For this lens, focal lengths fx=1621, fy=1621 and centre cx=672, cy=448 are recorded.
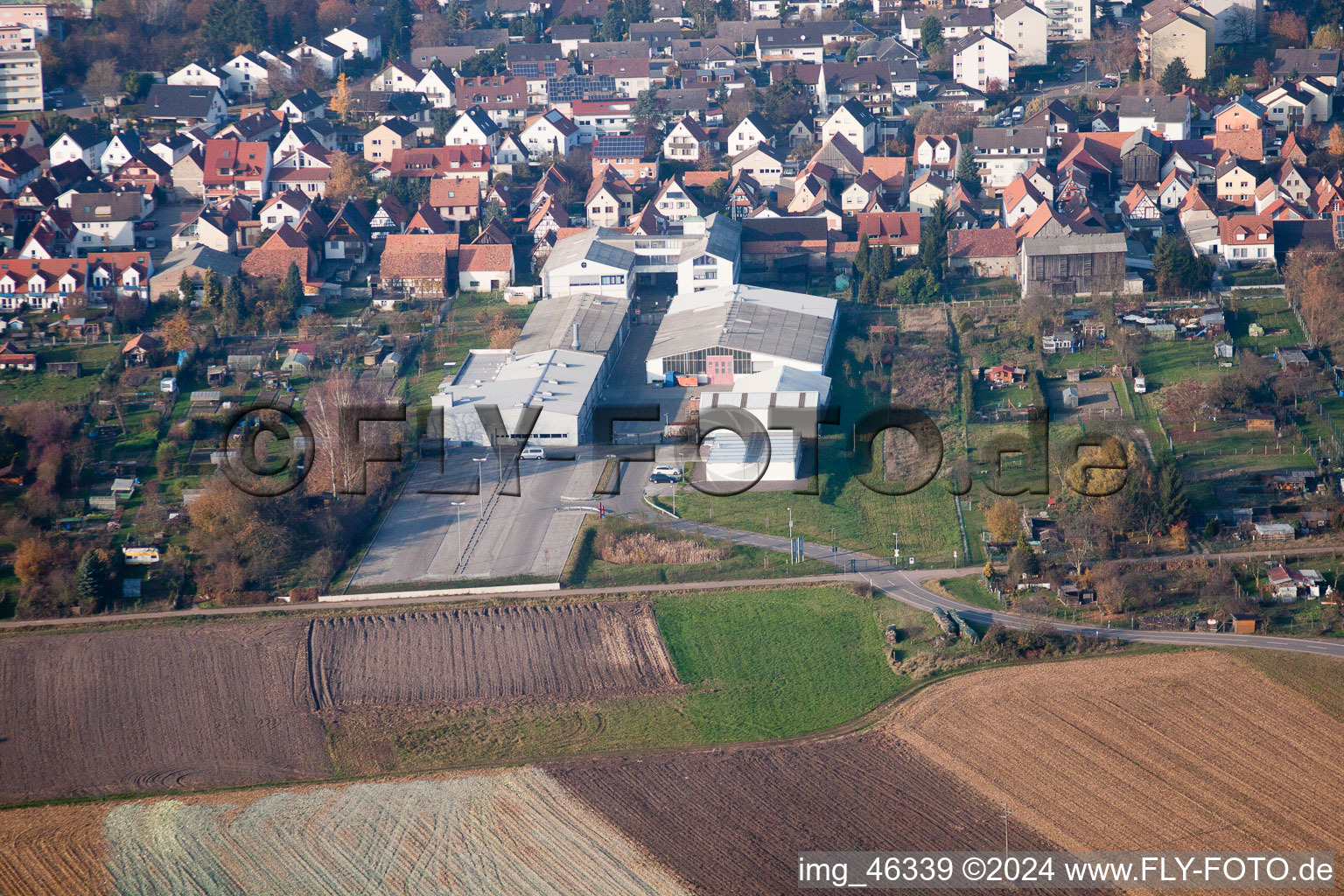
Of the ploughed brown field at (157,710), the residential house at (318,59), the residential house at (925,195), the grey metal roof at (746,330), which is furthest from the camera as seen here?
the residential house at (318,59)

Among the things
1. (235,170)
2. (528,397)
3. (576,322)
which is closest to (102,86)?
(235,170)

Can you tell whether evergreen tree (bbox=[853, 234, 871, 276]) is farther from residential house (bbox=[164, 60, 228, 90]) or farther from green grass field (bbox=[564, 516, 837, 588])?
residential house (bbox=[164, 60, 228, 90])

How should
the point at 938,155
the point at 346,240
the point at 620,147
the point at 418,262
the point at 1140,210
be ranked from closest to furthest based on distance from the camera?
the point at 418,262 → the point at 346,240 → the point at 1140,210 → the point at 938,155 → the point at 620,147

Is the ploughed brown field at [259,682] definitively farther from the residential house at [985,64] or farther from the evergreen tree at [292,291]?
the residential house at [985,64]

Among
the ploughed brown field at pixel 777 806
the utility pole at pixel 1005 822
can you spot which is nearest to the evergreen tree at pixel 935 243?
the ploughed brown field at pixel 777 806

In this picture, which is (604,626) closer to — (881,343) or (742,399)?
(742,399)

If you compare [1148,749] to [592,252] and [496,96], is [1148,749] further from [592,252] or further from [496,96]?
[496,96]

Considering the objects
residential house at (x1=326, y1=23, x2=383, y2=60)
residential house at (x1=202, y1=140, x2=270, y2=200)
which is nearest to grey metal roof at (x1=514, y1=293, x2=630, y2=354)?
residential house at (x1=202, y1=140, x2=270, y2=200)
